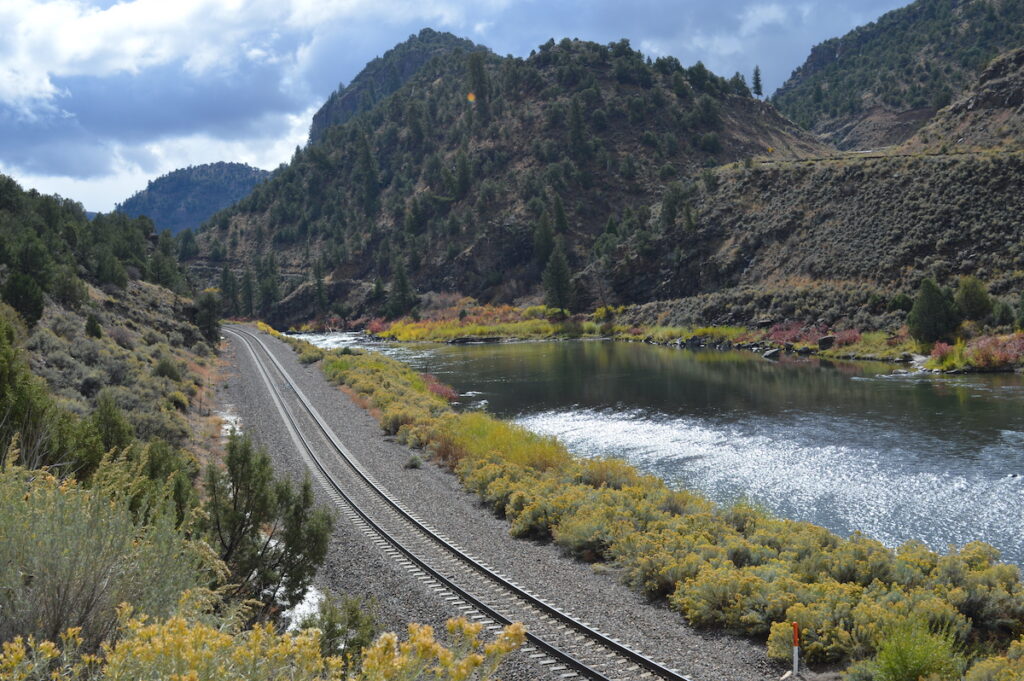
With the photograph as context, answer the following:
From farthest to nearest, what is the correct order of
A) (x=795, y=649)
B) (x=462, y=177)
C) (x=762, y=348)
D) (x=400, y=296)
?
(x=462, y=177), (x=400, y=296), (x=762, y=348), (x=795, y=649)

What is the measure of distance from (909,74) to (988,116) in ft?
272

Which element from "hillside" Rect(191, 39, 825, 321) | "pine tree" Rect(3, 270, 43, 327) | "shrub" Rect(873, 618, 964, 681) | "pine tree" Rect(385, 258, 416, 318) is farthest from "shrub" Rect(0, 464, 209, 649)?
"pine tree" Rect(385, 258, 416, 318)

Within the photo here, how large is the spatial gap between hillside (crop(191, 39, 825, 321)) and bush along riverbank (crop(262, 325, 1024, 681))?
7819 centimetres

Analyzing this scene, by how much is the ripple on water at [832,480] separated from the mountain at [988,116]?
2463 inches

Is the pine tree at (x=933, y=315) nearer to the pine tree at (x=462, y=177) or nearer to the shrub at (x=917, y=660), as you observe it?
the shrub at (x=917, y=660)

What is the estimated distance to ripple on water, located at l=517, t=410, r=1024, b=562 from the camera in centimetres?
1753

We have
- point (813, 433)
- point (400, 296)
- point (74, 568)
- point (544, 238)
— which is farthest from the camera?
point (400, 296)

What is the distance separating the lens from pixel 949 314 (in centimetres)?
4650

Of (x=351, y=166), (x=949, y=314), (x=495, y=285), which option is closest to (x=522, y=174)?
(x=495, y=285)

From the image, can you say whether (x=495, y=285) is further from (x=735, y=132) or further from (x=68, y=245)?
(x=68, y=245)

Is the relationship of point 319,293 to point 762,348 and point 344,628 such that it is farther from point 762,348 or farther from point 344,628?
point 344,628

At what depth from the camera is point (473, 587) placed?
12914 mm

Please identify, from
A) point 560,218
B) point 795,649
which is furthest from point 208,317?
point 795,649

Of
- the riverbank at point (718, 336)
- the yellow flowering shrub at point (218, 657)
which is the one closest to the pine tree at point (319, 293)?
the riverbank at point (718, 336)
